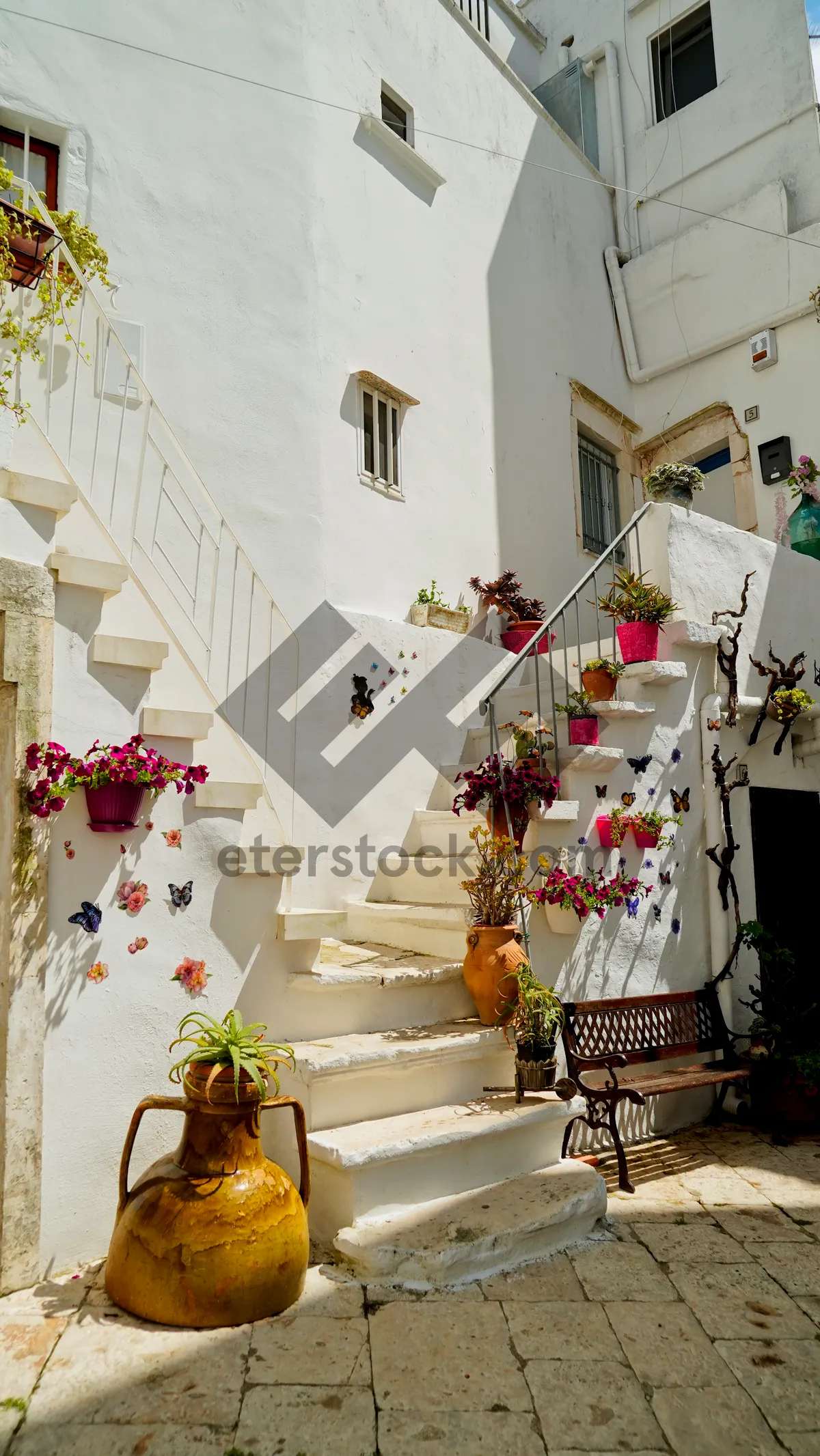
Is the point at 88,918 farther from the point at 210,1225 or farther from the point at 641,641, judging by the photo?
the point at 641,641

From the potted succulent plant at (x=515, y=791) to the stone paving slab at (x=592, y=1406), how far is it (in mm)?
2264

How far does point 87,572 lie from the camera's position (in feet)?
10.9

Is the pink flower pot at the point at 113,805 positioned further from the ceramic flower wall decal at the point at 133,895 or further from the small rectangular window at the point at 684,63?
the small rectangular window at the point at 684,63

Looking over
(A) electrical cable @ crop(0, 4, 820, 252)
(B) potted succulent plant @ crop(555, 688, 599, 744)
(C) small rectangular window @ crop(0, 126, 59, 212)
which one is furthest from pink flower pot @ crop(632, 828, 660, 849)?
(A) electrical cable @ crop(0, 4, 820, 252)

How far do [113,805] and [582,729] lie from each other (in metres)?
2.45

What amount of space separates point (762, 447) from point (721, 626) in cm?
343

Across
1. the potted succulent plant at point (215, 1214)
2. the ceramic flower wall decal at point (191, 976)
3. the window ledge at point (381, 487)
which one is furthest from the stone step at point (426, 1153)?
the window ledge at point (381, 487)

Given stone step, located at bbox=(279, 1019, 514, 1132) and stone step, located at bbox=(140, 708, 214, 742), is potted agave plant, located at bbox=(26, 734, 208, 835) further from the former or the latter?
stone step, located at bbox=(279, 1019, 514, 1132)

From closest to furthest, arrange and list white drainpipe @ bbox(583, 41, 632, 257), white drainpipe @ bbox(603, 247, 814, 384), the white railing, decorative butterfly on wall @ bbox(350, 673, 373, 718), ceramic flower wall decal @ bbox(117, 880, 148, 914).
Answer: ceramic flower wall decal @ bbox(117, 880, 148, 914) < the white railing < decorative butterfly on wall @ bbox(350, 673, 373, 718) < white drainpipe @ bbox(603, 247, 814, 384) < white drainpipe @ bbox(583, 41, 632, 257)

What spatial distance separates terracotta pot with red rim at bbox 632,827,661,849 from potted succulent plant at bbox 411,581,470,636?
217 centimetres

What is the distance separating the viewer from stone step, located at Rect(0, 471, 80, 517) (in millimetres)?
3178

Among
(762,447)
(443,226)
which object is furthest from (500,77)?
(762,447)

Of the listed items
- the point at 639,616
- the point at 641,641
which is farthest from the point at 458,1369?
the point at 639,616

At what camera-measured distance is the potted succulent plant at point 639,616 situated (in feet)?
16.8
